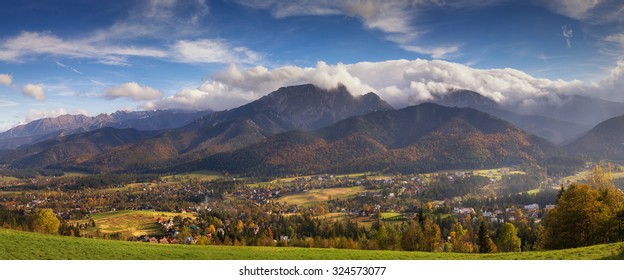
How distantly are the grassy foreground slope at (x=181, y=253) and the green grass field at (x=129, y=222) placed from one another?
71.9m

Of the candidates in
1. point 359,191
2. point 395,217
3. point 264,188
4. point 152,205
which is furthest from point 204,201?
point 395,217

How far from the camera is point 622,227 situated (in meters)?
31.0

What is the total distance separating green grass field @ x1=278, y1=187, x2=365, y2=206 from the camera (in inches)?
5758

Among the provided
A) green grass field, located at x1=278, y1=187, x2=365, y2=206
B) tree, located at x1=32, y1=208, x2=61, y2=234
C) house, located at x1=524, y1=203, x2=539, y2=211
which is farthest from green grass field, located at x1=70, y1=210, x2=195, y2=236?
house, located at x1=524, y1=203, x2=539, y2=211

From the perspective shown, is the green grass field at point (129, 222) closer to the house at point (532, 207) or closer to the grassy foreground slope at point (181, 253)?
the grassy foreground slope at point (181, 253)

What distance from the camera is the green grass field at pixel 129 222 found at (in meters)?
96.0

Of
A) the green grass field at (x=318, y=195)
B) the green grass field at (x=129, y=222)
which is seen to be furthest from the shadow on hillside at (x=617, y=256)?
the green grass field at (x=318, y=195)

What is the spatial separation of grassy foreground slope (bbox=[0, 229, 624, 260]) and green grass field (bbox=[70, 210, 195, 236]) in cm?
Answer: 7189

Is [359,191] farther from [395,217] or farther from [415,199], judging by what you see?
[395,217]

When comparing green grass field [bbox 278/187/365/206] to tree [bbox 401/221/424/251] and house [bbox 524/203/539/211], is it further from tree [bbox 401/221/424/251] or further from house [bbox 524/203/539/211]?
tree [bbox 401/221/424/251]

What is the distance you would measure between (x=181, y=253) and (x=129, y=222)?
94180 millimetres

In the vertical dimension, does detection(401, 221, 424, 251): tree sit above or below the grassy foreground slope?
below

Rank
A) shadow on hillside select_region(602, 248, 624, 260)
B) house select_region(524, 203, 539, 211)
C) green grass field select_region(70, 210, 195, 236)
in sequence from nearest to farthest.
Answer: shadow on hillside select_region(602, 248, 624, 260) → green grass field select_region(70, 210, 195, 236) → house select_region(524, 203, 539, 211)
